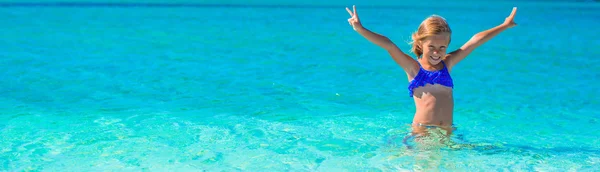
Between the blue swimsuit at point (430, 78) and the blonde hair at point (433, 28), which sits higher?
the blonde hair at point (433, 28)

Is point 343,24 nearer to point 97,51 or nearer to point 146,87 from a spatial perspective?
point 97,51

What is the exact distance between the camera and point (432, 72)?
374 cm

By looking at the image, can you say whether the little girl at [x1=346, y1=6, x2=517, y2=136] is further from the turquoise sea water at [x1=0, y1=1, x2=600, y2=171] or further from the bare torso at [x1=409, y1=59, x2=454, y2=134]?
→ the turquoise sea water at [x1=0, y1=1, x2=600, y2=171]

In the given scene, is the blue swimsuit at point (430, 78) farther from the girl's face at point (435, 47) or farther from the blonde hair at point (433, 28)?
the blonde hair at point (433, 28)

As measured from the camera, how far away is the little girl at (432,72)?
365cm

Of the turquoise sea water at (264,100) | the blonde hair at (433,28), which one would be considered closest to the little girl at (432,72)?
the blonde hair at (433,28)

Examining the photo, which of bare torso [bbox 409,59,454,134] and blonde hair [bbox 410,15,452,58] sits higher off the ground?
blonde hair [bbox 410,15,452,58]

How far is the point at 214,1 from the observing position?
684 inches

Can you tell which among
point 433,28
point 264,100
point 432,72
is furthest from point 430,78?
point 264,100

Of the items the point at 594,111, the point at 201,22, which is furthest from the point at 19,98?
the point at 201,22

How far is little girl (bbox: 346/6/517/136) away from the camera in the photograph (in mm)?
3648

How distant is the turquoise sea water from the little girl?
6.3 inches

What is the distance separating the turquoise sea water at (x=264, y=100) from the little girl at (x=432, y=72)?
0.16 meters

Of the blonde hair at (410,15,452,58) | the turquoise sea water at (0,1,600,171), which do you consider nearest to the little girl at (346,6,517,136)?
the blonde hair at (410,15,452,58)
